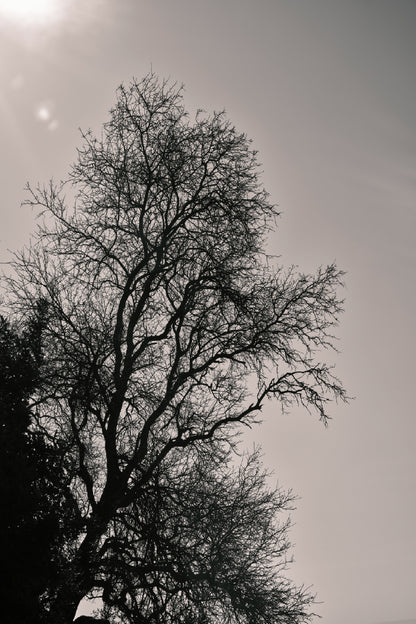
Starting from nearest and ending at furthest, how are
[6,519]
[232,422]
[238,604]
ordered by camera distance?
[6,519] → [238,604] → [232,422]

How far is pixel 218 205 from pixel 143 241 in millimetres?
1835

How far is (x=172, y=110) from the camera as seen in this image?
15930mm

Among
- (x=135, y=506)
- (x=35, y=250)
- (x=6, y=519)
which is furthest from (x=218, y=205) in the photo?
(x=6, y=519)

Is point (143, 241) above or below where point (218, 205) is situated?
below

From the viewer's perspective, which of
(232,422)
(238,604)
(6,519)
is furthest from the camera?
(232,422)

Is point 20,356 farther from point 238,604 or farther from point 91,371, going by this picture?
point 238,604

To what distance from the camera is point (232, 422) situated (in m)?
15.2

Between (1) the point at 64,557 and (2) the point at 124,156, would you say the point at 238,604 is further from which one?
(2) the point at 124,156

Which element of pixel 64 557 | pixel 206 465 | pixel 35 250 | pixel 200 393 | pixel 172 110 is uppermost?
pixel 172 110

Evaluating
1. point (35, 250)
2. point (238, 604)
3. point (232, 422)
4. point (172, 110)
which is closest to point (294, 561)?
point (238, 604)

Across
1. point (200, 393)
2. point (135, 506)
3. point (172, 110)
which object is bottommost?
point (135, 506)

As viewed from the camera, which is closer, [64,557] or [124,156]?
[64,557]

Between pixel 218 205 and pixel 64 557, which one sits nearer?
pixel 64 557

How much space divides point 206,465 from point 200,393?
162cm
